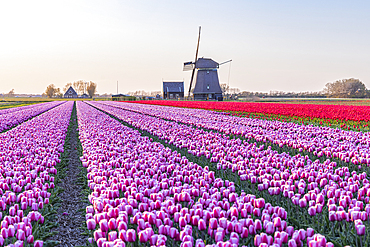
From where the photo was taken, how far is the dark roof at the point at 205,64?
62.8 meters

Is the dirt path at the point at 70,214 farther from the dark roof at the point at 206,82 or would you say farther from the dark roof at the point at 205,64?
the dark roof at the point at 205,64

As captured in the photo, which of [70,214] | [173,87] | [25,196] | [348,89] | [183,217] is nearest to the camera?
[183,217]

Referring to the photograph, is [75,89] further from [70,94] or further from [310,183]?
[310,183]

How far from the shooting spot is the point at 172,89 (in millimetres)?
90812

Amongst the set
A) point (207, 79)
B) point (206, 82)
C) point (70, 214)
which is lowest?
point (70, 214)

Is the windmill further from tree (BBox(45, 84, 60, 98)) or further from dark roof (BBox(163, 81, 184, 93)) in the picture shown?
tree (BBox(45, 84, 60, 98))

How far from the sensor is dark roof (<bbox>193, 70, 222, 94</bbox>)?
6240 cm

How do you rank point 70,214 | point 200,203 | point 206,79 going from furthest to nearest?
1. point 206,79
2. point 70,214
3. point 200,203

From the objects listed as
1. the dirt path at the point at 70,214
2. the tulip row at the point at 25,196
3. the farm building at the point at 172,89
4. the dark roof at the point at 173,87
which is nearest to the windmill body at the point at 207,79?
the farm building at the point at 172,89

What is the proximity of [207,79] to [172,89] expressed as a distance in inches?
1171

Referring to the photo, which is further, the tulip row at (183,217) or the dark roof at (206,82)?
the dark roof at (206,82)

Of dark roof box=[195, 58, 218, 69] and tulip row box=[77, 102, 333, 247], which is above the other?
dark roof box=[195, 58, 218, 69]

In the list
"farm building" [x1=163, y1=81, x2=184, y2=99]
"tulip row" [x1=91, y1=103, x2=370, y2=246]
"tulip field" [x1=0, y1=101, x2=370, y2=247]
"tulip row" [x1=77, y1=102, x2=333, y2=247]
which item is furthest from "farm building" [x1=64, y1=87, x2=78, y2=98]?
"tulip row" [x1=77, y1=102, x2=333, y2=247]

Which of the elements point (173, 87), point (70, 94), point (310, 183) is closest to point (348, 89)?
point (173, 87)
